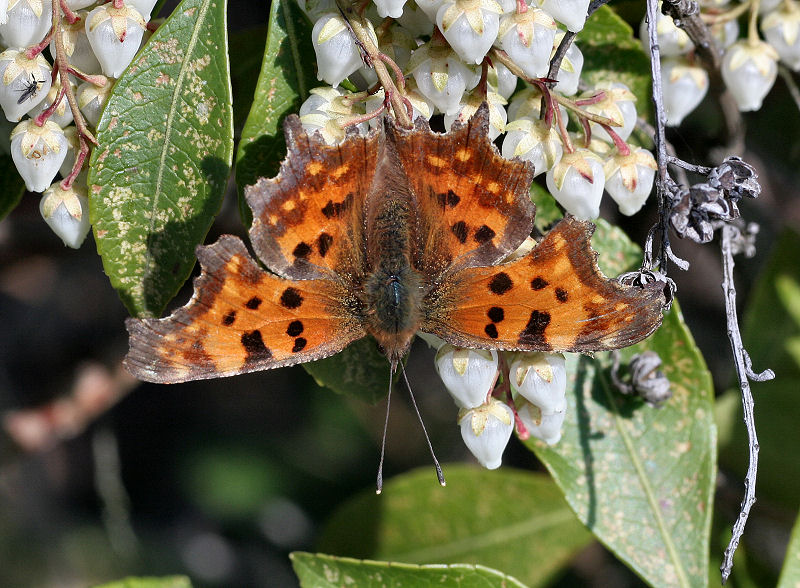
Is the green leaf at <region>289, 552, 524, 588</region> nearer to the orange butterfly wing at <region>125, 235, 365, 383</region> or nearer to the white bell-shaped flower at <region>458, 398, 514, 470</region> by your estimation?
the white bell-shaped flower at <region>458, 398, 514, 470</region>

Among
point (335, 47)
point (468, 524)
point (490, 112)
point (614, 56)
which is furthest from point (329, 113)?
point (468, 524)

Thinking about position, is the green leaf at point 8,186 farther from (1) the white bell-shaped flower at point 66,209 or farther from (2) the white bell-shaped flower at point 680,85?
(2) the white bell-shaped flower at point 680,85

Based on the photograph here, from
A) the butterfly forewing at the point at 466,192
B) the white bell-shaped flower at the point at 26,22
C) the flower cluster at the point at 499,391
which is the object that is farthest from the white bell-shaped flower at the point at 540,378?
the white bell-shaped flower at the point at 26,22

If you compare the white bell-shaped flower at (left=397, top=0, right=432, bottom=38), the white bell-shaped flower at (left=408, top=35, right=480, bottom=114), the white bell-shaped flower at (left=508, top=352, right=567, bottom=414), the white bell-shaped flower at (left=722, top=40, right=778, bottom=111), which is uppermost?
the white bell-shaped flower at (left=397, top=0, right=432, bottom=38)

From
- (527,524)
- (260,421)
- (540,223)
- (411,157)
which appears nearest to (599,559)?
(527,524)

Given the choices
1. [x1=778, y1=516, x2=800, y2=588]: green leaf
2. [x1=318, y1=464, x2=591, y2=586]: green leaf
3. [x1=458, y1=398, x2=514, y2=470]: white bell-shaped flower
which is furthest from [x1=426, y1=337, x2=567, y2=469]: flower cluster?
[x1=318, y1=464, x2=591, y2=586]: green leaf

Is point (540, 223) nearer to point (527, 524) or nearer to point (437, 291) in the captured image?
point (437, 291)
